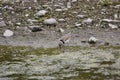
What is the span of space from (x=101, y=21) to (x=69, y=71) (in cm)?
555

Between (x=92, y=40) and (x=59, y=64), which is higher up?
(x=59, y=64)

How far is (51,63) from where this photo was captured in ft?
34.6

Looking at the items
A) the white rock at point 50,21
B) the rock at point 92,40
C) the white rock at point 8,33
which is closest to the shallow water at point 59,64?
the rock at point 92,40

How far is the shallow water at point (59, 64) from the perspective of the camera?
30.6 ft

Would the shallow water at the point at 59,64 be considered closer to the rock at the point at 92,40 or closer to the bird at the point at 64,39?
the bird at the point at 64,39

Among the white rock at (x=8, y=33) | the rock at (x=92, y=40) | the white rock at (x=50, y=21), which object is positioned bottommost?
the rock at (x=92, y=40)

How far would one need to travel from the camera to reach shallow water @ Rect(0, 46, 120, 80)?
30.6ft

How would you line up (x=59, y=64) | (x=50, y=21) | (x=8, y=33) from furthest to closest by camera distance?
(x=50, y=21)
(x=8, y=33)
(x=59, y=64)

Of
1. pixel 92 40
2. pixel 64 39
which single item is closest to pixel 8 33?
pixel 64 39

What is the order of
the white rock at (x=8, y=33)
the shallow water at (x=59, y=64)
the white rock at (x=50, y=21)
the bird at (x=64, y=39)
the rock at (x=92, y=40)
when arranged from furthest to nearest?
the white rock at (x=50, y=21)
the white rock at (x=8, y=33)
the rock at (x=92, y=40)
the bird at (x=64, y=39)
the shallow water at (x=59, y=64)

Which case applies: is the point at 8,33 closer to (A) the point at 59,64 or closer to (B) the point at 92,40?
(B) the point at 92,40

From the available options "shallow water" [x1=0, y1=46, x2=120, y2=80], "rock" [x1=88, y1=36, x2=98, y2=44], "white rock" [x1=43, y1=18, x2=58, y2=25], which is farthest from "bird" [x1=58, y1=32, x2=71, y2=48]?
"white rock" [x1=43, y1=18, x2=58, y2=25]

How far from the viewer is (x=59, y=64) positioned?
34.1 feet

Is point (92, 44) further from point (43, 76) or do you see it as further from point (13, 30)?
point (43, 76)
